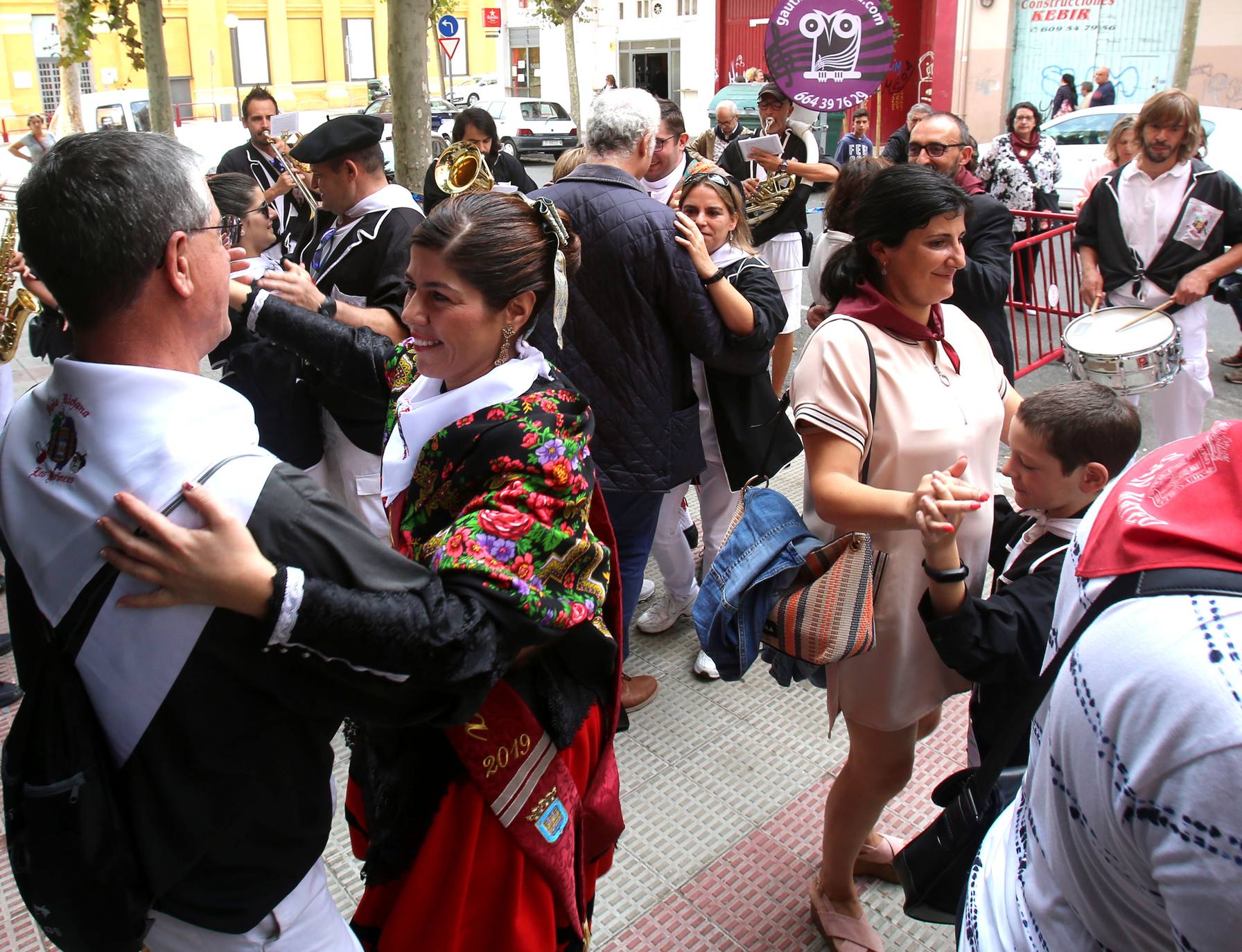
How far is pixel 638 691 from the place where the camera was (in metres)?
3.80

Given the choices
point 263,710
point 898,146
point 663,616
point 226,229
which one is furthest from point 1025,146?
point 263,710

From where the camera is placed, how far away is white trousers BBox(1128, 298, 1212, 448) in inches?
202

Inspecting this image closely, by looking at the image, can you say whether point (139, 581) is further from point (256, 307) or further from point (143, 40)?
point (143, 40)

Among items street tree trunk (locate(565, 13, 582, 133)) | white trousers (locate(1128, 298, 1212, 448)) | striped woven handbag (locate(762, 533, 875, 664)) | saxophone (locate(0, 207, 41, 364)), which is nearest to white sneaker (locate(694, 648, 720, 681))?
striped woven handbag (locate(762, 533, 875, 664))

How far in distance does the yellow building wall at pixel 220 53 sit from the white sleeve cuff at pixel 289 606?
38150 mm

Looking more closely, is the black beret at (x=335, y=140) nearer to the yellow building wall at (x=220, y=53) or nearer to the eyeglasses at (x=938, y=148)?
the eyeglasses at (x=938, y=148)

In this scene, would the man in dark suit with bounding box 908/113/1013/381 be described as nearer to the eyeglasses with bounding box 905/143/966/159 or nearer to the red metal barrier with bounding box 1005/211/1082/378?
the eyeglasses with bounding box 905/143/966/159

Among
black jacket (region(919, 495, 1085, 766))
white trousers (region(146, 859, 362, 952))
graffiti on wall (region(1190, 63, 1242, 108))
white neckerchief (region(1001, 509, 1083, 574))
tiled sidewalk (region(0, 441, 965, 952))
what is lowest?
tiled sidewalk (region(0, 441, 965, 952))

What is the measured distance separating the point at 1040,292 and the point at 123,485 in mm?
8868

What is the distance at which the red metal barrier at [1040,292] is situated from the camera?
7.36 m

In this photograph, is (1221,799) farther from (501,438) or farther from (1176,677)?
(501,438)

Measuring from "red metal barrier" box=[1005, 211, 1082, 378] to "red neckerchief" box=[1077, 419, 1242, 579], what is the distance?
20.1 ft

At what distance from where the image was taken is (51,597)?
140 centimetres

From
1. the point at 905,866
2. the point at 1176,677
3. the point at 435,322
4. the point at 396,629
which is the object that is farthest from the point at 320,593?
the point at 905,866
